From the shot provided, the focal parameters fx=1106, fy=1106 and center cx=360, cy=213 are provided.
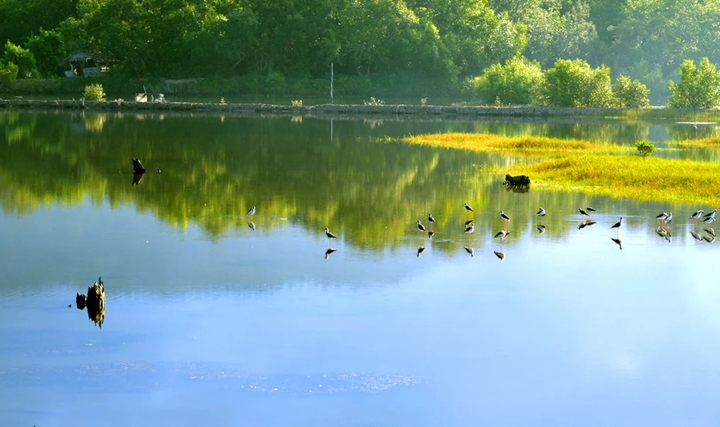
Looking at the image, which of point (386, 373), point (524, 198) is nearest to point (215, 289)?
point (386, 373)

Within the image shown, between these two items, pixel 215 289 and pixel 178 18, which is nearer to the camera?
pixel 215 289

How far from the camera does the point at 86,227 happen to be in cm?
2950

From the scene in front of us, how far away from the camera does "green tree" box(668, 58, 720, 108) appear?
8638 centimetres

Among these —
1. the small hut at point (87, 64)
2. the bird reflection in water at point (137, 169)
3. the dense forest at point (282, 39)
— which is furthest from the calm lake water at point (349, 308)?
the small hut at point (87, 64)

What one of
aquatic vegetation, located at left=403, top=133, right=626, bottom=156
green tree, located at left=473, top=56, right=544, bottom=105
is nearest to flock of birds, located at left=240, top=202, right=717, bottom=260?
aquatic vegetation, located at left=403, top=133, right=626, bottom=156

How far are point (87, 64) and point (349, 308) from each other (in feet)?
342

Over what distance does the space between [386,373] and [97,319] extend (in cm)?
578

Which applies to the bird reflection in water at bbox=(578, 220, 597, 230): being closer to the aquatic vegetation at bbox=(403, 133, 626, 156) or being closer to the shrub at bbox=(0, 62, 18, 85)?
the aquatic vegetation at bbox=(403, 133, 626, 156)

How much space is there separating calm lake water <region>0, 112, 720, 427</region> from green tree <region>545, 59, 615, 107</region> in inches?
1982

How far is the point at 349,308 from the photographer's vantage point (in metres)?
20.7

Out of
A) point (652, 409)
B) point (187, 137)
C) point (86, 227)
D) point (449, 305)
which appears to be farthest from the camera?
point (187, 137)

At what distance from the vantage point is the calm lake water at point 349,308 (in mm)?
15805

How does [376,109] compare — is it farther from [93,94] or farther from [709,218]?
[709,218]

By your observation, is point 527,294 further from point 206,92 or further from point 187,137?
point 206,92
